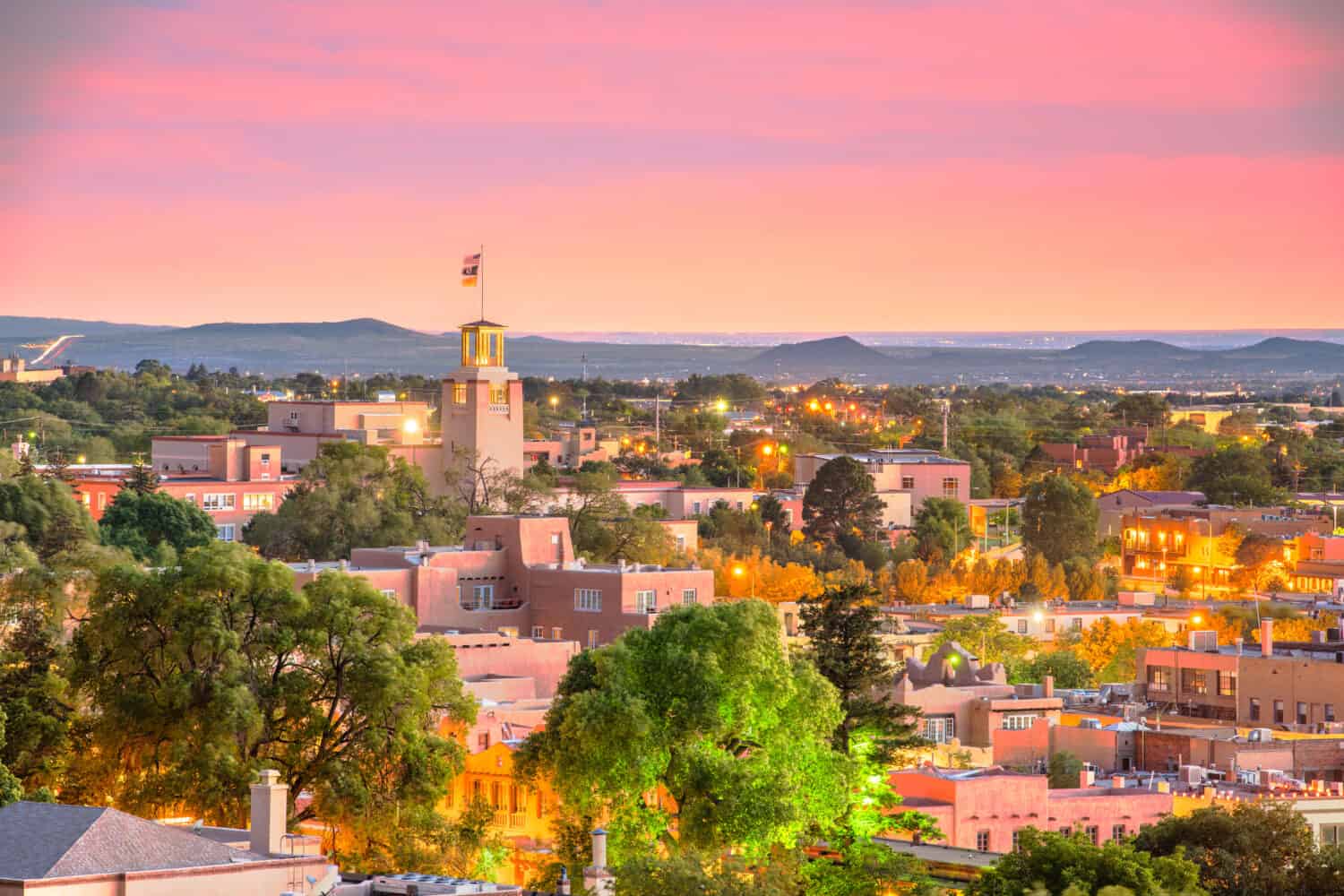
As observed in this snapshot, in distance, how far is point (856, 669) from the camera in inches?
1953

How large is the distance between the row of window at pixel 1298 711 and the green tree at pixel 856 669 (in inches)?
760

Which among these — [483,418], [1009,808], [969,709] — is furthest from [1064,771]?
[483,418]

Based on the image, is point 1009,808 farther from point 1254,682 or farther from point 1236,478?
point 1236,478

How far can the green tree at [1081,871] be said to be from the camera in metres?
38.4

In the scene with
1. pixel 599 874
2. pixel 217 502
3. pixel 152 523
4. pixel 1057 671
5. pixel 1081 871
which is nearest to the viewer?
pixel 599 874

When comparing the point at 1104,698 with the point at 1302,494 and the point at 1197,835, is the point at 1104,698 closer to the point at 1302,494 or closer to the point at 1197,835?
the point at 1197,835

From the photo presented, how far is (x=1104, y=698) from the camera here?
7000cm

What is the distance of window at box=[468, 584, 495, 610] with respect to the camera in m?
69.9

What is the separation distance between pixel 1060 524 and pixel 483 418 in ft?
83.4

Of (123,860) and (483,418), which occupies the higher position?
(483,418)

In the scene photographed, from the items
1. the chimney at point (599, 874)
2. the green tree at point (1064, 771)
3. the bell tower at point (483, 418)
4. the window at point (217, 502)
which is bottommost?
the green tree at point (1064, 771)

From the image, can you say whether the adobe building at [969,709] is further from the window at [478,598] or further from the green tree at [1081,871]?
the green tree at [1081,871]

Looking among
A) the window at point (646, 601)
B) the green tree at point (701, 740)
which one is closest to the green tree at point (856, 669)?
the green tree at point (701, 740)

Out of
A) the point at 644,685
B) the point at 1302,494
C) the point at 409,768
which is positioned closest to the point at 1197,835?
the point at 644,685
